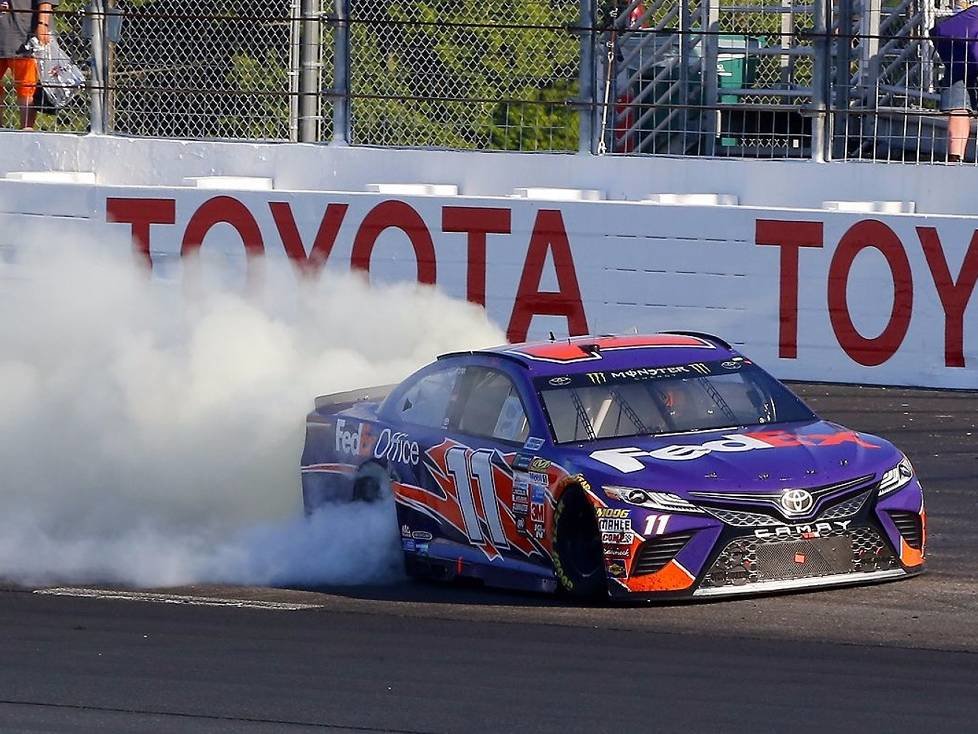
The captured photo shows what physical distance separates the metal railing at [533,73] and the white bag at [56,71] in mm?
121

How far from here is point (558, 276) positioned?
14906 millimetres

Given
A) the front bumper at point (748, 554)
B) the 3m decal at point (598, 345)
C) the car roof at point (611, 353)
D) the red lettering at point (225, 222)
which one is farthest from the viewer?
the red lettering at point (225, 222)

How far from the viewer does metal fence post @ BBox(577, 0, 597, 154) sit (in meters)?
15.2

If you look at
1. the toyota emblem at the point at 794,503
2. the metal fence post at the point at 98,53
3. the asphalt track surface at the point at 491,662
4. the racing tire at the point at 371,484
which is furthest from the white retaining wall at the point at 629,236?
the toyota emblem at the point at 794,503

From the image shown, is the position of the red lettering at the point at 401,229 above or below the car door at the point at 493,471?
above

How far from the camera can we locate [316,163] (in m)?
17.0

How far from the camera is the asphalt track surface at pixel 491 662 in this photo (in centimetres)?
670

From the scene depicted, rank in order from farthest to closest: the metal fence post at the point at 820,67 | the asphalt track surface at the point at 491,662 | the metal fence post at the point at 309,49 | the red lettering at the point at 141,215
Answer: the metal fence post at the point at 309,49 < the red lettering at the point at 141,215 < the metal fence post at the point at 820,67 < the asphalt track surface at the point at 491,662

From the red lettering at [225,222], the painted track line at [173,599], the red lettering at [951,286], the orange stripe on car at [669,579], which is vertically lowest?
the painted track line at [173,599]

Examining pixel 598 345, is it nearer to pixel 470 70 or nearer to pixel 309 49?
pixel 470 70

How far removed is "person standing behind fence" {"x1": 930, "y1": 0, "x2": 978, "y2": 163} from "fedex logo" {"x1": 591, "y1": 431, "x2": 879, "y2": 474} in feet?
20.8

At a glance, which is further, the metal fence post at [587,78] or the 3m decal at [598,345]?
the metal fence post at [587,78]

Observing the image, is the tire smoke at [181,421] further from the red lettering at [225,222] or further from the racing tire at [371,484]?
the red lettering at [225,222]

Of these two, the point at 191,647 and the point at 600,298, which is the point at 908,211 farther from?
the point at 191,647
